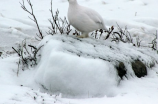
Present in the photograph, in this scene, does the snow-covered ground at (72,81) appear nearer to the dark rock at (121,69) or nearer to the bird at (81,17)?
the dark rock at (121,69)

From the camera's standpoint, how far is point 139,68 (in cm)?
308

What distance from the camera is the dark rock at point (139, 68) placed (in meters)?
3.01

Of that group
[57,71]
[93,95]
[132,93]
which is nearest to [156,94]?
[132,93]

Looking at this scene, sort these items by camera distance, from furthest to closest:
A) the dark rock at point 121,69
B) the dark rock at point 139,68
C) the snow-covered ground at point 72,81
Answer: the dark rock at point 139,68, the dark rock at point 121,69, the snow-covered ground at point 72,81

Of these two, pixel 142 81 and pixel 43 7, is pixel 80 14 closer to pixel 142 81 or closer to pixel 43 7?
pixel 142 81

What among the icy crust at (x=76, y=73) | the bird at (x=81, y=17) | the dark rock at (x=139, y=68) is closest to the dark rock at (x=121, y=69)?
the icy crust at (x=76, y=73)

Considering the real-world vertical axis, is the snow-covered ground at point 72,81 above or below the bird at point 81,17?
below

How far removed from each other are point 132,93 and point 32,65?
4.24 feet

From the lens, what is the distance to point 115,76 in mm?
2670

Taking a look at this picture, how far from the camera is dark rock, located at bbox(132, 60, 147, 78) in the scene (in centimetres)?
301

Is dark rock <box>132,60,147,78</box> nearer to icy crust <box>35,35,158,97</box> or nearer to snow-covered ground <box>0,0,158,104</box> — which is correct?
snow-covered ground <box>0,0,158,104</box>

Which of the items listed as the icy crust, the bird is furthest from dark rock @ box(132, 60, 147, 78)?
the bird

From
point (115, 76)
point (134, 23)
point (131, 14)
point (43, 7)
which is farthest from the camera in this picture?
point (43, 7)

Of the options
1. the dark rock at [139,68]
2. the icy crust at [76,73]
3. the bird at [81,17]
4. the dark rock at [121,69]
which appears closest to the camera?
the icy crust at [76,73]
